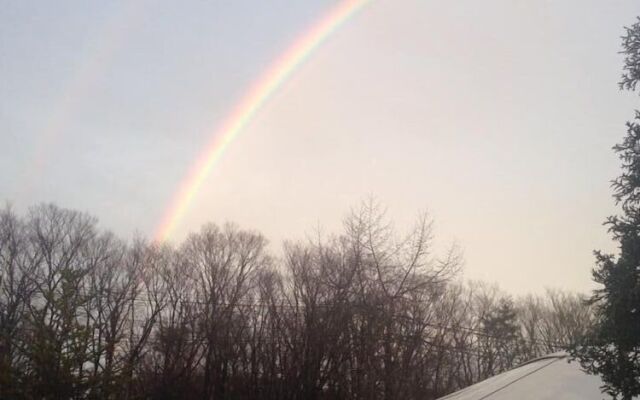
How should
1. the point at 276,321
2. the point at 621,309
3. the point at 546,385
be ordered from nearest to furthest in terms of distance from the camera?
the point at 621,309 → the point at 546,385 → the point at 276,321

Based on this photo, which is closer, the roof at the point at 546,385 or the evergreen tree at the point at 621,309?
the evergreen tree at the point at 621,309

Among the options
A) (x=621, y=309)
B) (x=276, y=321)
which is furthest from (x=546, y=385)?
(x=276, y=321)

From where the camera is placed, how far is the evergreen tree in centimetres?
496

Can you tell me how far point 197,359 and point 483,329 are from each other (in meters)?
19.3

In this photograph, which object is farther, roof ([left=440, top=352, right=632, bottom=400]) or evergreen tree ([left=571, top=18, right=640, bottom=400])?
roof ([left=440, top=352, right=632, bottom=400])

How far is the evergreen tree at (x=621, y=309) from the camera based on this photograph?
4.96m

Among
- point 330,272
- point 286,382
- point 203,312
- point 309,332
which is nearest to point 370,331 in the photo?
point 330,272

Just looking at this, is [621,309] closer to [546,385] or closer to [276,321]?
[546,385]

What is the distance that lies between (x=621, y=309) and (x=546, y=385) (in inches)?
178

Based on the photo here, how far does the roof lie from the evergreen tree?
7.91 feet

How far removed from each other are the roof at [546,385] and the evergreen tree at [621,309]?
2.41 metres

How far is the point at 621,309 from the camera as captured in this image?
5004mm

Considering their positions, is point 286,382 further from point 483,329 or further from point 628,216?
point 628,216

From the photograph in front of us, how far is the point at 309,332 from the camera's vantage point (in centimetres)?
2762
